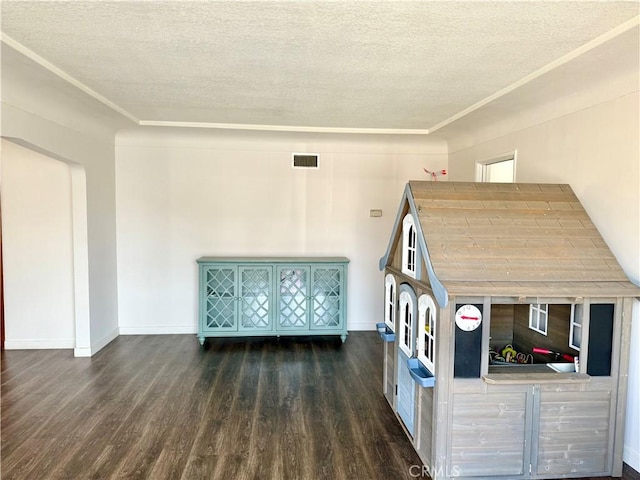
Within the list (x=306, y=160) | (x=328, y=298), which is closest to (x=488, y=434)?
(x=328, y=298)

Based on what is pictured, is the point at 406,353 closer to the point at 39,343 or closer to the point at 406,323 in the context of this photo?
the point at 406,323

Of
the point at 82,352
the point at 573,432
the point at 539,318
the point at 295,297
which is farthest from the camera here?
the point at 295,297

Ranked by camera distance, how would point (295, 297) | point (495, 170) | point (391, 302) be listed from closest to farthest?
point (391, 302) → point (495, 170) → point (295, 297)

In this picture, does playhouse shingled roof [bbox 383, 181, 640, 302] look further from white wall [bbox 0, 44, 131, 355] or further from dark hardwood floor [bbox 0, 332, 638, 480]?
white wall [bbox 0, 44, 131, 355]

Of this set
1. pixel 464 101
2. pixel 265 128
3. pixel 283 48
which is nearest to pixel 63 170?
pixel 265 128

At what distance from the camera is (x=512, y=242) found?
2.41 meters

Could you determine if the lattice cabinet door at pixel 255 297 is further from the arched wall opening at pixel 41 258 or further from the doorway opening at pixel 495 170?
the doorway opening at pixel 495 170

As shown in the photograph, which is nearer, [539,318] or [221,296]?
[539,318]

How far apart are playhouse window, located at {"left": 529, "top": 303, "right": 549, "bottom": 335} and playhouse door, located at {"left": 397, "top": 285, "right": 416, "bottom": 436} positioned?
1.03 m

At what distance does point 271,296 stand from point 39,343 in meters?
2.80

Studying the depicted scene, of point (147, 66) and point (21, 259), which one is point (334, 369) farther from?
point (21, 259)

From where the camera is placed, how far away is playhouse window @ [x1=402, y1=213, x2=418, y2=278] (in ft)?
8.87

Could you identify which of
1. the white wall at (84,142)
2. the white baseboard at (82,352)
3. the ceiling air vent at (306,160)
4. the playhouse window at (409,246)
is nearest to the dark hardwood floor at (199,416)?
the white baseboard at (82,352)

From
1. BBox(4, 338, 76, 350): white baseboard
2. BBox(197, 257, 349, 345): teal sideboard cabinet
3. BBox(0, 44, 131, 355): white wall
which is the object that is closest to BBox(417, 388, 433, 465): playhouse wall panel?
BBox(197, 257, 349, 345): teal sideboard cabinet
